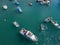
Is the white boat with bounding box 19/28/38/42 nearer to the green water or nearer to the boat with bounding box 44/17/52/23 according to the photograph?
the green water

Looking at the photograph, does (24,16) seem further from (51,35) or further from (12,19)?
(51,35)

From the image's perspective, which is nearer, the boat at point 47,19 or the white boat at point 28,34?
the white boat at point 28,34

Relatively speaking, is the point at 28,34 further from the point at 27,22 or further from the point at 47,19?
the point at 47,19

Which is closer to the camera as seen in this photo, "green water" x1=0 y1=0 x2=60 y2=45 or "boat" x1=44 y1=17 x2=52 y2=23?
"green water" x1=0 y1=0 x2=60 y2=45

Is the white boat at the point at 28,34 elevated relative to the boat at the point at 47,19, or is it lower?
lower

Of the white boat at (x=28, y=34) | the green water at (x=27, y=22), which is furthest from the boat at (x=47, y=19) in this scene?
the white boat at (x=28, y=34)

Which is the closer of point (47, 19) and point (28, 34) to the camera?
point (28, 34)

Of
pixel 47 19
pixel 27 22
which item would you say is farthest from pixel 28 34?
pixel 47 19

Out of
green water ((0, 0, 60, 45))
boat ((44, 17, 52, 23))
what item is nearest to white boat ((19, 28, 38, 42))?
green water ((0, 0, 60, 45))

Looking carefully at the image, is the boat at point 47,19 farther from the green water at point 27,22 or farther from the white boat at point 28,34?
the white boat at point 28,34
